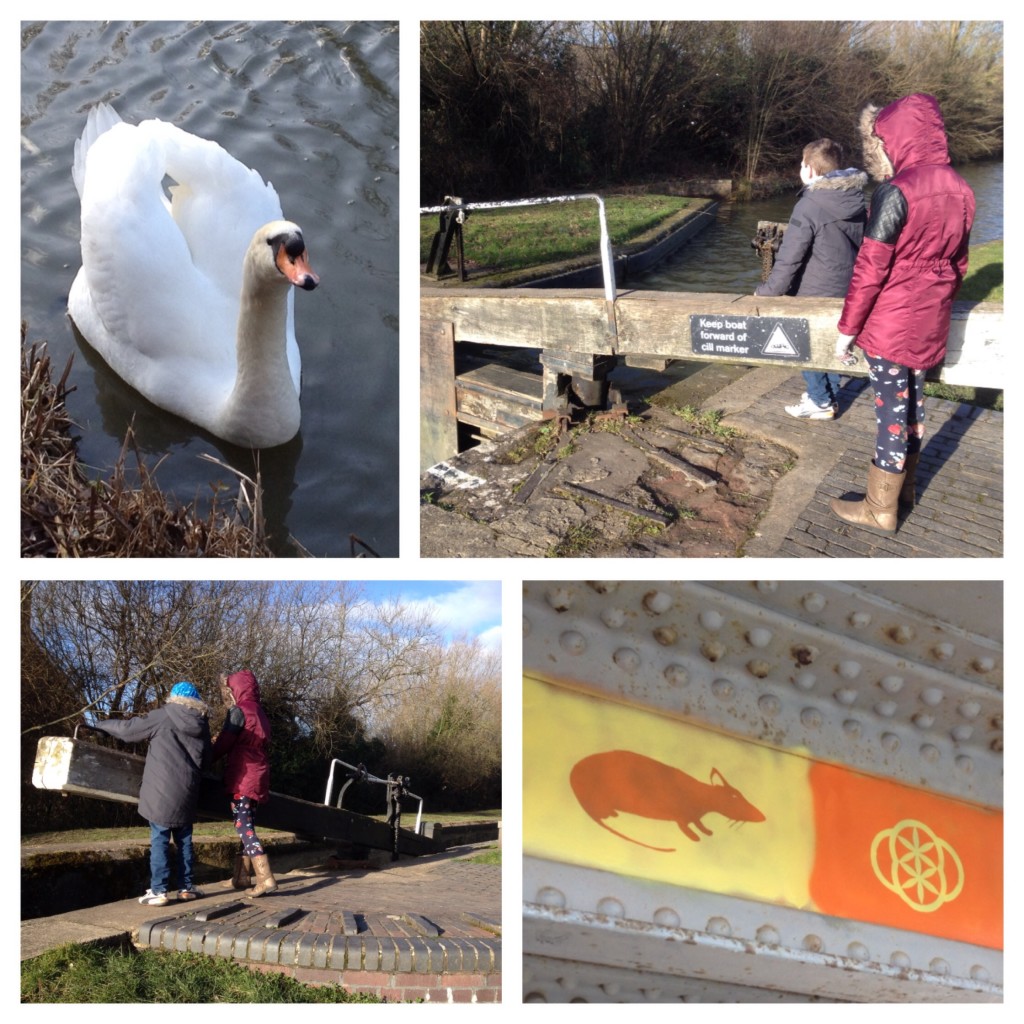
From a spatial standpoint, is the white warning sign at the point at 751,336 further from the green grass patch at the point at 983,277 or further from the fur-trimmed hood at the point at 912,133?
the green grass patch at the point at 983,277

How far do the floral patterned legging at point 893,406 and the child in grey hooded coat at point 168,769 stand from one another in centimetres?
271

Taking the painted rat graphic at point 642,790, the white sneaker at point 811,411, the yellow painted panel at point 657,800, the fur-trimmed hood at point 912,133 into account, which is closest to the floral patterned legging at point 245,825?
the yellow painted panel at point 657,800

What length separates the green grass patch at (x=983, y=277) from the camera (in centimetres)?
627

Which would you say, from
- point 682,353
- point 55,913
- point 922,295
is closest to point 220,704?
point 55,913

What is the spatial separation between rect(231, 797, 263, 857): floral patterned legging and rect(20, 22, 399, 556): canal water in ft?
3.24

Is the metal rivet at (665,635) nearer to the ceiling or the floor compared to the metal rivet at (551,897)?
nearer to the ceiling

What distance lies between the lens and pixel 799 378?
524cm

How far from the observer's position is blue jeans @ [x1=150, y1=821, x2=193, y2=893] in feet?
9.80

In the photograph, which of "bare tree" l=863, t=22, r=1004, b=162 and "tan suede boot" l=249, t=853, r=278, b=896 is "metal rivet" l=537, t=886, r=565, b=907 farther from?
"bare tree" l=863, t=22, r=1004, b=162

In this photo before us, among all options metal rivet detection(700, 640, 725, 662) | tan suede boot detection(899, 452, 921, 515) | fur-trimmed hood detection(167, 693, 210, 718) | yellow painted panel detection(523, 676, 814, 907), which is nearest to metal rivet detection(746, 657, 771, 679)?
metal rivet detection(700, 640, 725, 662)

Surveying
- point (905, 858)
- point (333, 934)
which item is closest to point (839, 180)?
point (905, 858)

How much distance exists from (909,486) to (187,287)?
3.18 metres

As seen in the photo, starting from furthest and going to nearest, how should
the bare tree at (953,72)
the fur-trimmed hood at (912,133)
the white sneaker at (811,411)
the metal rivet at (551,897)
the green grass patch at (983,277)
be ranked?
the bare tree at (953,72), the green grass patch at (983,277), the white sneaker at (811,411), the fur-trimmed hood at (912,133), the metal rivet at (551,897)

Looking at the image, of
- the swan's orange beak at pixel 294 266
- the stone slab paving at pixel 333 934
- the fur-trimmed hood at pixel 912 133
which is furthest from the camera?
the swan's orange beak at pixel 294 266
